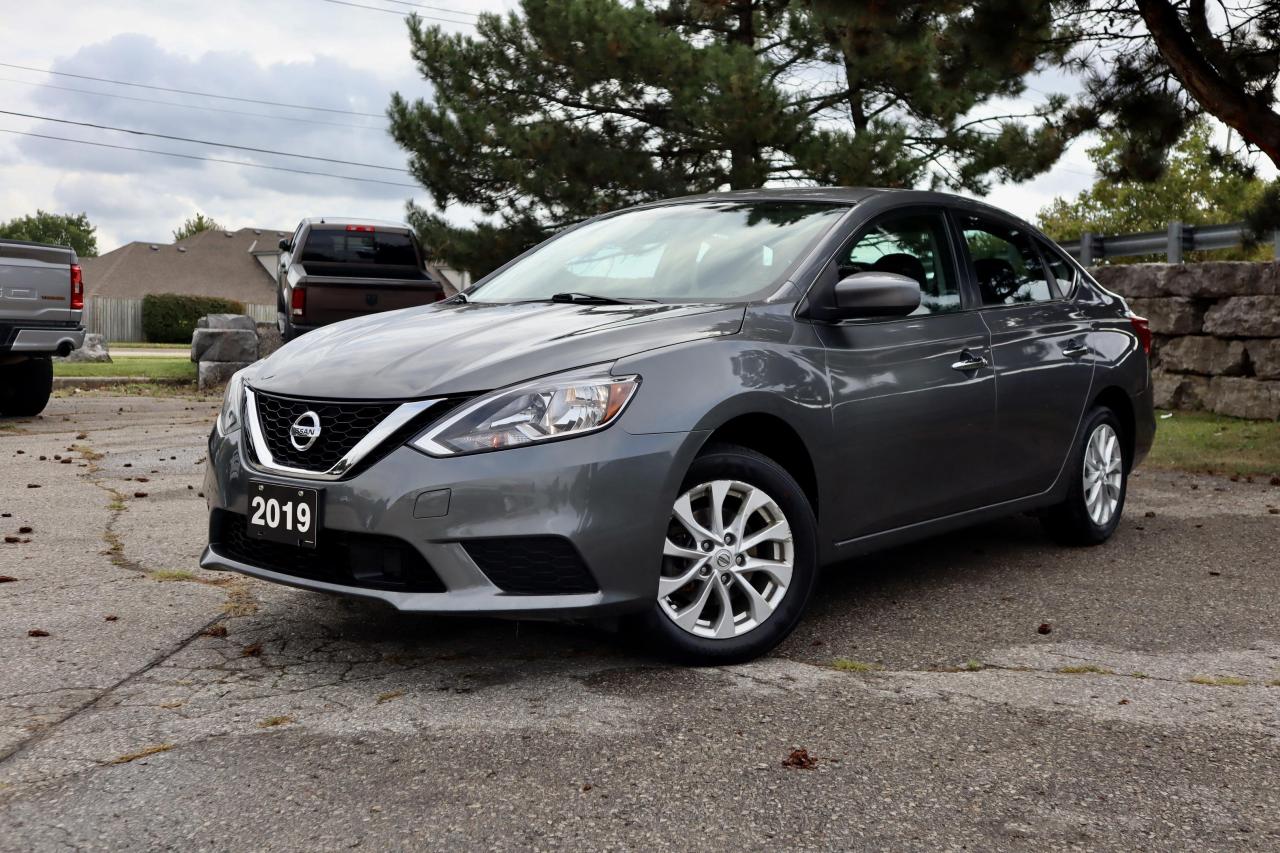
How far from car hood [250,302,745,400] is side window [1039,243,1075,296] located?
2343mm

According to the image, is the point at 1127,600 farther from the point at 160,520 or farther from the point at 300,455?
the point at 160,520

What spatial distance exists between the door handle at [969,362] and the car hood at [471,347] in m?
1.13

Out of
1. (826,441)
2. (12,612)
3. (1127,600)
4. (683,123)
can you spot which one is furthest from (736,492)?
(683,123)

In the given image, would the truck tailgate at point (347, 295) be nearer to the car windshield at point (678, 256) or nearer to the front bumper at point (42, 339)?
the front bumper at point (42, 339)

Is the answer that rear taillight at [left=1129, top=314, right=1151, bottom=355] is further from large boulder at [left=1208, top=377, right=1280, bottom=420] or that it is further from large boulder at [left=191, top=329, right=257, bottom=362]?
large boulder at [left=191, top=329, right=257, bottom=362]

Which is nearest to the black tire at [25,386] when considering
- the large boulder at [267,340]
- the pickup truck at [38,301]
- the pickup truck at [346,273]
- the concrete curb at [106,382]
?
the pickup truck at [38,301]

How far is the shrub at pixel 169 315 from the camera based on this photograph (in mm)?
47062

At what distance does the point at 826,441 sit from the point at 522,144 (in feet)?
51.3

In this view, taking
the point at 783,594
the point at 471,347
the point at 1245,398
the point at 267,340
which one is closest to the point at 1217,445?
the point at 1245,398

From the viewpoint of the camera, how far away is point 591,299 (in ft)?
14.5

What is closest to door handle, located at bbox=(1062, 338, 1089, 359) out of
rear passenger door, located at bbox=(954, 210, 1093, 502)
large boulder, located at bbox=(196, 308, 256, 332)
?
rear passenger door, located at bbox=(954, 210, 1093, 502)

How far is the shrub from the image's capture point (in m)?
47.1

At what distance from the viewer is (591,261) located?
4.96m

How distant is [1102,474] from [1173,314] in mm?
6244
